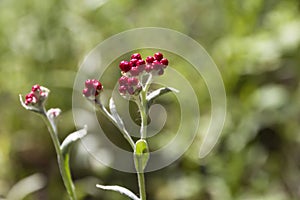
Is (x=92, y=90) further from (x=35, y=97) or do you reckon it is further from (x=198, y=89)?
(x=198, y=89)

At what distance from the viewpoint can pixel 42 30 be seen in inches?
118

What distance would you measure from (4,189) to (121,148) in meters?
0.58

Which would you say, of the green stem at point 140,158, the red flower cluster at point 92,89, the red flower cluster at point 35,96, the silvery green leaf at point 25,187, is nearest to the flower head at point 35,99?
the red flower cluster at point 35,96

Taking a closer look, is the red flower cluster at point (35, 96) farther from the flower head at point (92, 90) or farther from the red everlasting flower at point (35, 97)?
the flower head at point (92, 90)

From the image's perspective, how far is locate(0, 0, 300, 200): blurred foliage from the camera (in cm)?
260

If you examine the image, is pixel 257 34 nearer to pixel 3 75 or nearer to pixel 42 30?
pixel 42 30

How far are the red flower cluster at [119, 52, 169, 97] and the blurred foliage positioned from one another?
119 cm

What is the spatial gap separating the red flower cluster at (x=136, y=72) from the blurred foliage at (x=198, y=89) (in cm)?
119

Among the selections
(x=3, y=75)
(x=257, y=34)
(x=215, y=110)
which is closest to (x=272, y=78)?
(x=257, y=34)

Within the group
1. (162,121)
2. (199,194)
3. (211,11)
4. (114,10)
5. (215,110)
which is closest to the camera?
(199,194)

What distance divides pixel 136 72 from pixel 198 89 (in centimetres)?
158

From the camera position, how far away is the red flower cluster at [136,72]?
128cm

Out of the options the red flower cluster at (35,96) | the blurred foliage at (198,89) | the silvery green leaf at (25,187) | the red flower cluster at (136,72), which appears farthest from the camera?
the blurred foliage at (198,89)

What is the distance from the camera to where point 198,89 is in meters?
2.86
